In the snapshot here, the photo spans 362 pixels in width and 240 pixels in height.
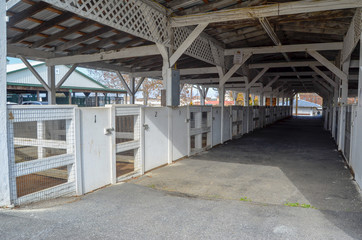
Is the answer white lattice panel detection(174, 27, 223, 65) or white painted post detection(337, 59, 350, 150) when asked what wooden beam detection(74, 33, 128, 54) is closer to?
white lattice panel detection(174, 27, 223, 65)

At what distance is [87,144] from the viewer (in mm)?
4254

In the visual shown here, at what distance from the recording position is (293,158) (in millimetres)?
7430

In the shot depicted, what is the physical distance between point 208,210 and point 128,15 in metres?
4.29

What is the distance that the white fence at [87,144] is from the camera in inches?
140

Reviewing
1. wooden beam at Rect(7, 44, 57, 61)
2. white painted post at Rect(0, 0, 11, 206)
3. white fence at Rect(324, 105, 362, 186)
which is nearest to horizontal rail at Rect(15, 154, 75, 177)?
white painted post at Rect(0, 0, 11, 206)

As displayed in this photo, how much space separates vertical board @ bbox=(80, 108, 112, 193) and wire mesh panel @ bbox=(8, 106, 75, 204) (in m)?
0.23

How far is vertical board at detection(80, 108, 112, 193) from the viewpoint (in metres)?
4.21

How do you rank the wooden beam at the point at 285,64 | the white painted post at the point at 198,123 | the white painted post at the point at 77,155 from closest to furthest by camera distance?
the white painted post at the point at 77,155
the white painted post at the point at 198,123
the wooden beam at the point at 285,64

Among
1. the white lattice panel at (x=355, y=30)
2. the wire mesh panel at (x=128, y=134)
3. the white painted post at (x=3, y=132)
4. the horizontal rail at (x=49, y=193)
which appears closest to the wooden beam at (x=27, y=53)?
the wire mesh panel at (x=128, y=134)

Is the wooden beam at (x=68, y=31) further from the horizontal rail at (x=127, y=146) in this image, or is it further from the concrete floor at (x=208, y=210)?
the concrete floor at (x=208, y=210)

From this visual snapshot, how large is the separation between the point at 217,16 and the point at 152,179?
4.10 m

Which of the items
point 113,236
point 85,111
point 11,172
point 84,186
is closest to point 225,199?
point 113,236

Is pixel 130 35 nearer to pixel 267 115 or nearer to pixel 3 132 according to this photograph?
pixel 3 132

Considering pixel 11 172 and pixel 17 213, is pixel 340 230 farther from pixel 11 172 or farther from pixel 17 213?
pixel 11 172
